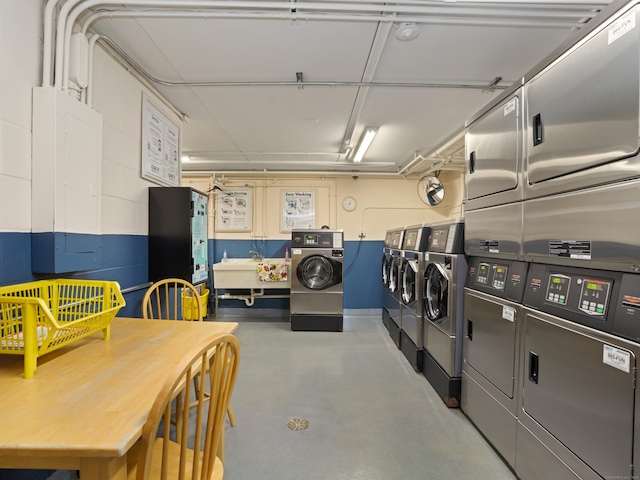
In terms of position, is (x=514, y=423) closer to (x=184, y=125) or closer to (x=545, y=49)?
(x=545, y=49)

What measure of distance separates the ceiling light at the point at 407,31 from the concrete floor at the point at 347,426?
8.69ft

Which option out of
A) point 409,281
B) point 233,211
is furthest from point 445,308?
point 233,211

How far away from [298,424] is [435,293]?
1583 mm

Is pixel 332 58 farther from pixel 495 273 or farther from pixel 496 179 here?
pixel 495 273

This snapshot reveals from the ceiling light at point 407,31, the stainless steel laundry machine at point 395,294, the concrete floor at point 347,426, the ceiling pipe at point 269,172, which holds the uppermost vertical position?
the ceiling light at point 407,31

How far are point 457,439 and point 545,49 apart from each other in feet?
9.00

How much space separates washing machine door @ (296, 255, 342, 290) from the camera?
177 inches

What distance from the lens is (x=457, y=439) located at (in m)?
2.02

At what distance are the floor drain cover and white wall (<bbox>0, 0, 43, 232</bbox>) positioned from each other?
201 centimetres

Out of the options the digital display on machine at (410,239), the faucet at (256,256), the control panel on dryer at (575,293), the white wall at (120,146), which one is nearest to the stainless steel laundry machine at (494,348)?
the control panel on dryer at (575,293)

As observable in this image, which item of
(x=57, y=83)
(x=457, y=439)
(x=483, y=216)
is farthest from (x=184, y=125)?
(x=457, y=439)

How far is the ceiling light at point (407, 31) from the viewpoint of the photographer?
1.85 m

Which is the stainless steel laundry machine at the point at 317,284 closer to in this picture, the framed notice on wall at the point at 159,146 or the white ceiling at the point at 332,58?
the white ceiling at the point at 332,58

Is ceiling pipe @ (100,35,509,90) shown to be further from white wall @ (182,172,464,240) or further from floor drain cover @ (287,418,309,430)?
white wall @ (182,172,464,240)
